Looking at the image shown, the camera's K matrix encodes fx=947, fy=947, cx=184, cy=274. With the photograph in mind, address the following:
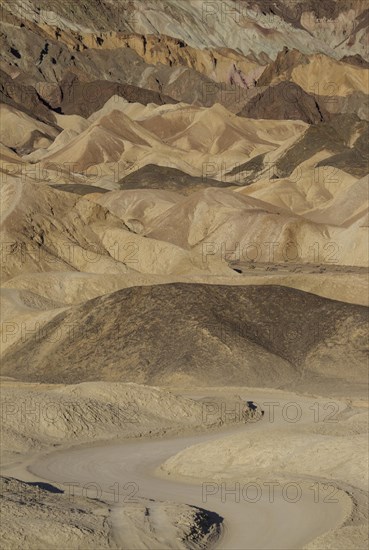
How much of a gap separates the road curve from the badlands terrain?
7cm

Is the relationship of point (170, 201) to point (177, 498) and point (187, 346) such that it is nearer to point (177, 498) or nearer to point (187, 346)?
point (187, 346)

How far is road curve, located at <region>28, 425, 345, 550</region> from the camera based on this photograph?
53.0ft

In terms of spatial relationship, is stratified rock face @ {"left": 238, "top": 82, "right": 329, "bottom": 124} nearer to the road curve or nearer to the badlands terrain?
the badlands terrain

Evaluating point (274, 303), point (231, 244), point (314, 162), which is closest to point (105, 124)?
point (314, 162)

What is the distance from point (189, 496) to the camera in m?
19.7

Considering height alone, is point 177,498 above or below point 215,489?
below

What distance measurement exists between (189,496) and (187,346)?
20.2m

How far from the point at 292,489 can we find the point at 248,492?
2.97 feet

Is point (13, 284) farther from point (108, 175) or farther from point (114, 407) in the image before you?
point (108, 175)

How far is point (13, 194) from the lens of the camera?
67812 mm

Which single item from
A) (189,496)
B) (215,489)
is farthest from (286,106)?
(189,496)

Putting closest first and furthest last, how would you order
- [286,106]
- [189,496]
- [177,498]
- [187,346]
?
[177,498] → [189,496] → [187,346] → [286,106]

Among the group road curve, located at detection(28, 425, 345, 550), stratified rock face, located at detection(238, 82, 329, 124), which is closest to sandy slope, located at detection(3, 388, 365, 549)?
road curve, located at detection(28, 425, 345, 550)

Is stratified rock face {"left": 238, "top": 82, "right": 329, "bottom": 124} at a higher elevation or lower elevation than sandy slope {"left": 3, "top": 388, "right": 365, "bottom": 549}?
higher
